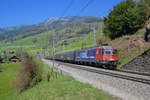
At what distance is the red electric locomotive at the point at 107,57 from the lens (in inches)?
968

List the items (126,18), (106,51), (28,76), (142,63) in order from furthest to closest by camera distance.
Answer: (126,18)
(28,76)
(106,51)
(142,63)

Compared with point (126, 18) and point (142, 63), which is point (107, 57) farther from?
point (126, 18)

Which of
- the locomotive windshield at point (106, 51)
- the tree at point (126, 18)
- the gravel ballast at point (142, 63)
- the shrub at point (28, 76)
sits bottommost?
the shrub at point (28, 76)

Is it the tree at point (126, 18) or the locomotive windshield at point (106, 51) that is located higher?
the tree at point (126, 18)

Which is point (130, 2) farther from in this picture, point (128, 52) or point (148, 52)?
point (148, 52)

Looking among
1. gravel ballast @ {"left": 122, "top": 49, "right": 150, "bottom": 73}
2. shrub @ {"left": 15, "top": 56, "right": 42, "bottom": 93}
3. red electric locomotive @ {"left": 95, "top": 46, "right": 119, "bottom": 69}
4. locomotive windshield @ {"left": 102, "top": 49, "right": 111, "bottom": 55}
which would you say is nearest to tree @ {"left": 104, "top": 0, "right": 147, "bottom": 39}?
red electric locomotive @ {"left": 95, "top": 46, "right": 119, "bottom": 69}

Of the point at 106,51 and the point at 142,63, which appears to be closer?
the point at 142,63

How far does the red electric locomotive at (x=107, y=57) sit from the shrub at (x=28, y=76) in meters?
10.1

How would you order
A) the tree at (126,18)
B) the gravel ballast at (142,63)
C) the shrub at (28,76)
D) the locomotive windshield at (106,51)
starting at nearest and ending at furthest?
the gravel ballast at (142,63) → the locomotive windshield at (106,51) → the shrub at (28,76) → the tree at (126,18)

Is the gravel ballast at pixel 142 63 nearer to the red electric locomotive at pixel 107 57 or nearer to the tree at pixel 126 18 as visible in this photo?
the red electric locomotive at pixel 107 57

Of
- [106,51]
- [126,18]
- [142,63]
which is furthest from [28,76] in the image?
[126,18]

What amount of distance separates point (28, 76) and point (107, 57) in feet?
43.8

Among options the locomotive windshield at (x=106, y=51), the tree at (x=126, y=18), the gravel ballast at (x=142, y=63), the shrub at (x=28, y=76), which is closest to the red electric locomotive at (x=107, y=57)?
the locomotive windshield at (x=106, y=51)

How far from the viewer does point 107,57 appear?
24906 millimetres
